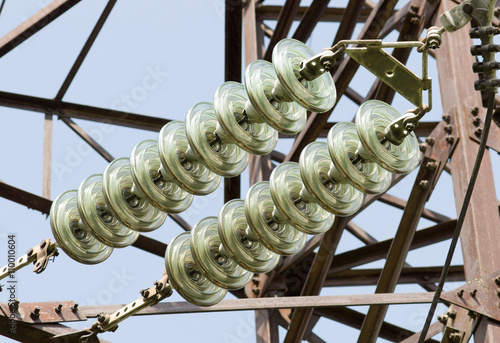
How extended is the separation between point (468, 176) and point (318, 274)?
1928 mm

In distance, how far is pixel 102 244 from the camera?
769 cm

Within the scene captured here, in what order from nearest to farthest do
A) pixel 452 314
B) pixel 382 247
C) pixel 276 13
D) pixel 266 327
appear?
pixel 452 314
pixel 382 247
pixel 266 327
pixel 276 13

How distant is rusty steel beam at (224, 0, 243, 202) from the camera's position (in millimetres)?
10641

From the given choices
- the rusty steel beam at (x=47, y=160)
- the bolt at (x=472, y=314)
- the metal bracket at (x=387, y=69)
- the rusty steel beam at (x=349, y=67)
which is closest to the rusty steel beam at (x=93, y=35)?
the rusty steel beam at (x=47, y=160)

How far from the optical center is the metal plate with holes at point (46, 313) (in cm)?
798

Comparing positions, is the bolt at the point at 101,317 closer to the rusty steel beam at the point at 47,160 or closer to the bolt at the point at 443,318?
the bolt at the point at 443,318

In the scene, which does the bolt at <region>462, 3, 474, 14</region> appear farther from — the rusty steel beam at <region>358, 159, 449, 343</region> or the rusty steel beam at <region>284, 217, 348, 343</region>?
the rusty steel beam at <region>284, 217, 348, 343</region>

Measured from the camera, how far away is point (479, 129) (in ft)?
28.0

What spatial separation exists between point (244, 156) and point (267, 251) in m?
0.66

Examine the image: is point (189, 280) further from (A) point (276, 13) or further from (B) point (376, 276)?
(A) point (276, 13)

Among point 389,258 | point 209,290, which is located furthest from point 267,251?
point 389,258

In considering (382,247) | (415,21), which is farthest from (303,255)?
(415,21)

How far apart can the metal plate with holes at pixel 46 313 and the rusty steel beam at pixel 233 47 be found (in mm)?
3027

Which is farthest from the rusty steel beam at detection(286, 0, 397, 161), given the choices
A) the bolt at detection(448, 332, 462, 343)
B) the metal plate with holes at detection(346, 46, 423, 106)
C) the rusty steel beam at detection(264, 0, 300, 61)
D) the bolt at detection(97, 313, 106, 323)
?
the metal plate with holes at detection(346, 46, 423, 106)
